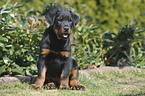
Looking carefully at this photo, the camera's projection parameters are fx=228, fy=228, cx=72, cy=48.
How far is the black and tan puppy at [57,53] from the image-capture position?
3713 millimetres

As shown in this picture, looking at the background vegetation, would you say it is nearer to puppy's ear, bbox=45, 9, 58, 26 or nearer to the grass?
the grass

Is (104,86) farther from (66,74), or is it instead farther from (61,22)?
(61,22)

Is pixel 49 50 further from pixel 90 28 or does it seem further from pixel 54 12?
pixel 90 28

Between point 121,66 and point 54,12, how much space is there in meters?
2.50

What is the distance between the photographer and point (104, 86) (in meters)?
3.95

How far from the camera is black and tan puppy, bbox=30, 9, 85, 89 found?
371 centimetres

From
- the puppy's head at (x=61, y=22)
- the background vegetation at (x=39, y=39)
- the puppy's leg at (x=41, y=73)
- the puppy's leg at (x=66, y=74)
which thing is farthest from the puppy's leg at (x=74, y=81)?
the background vegetation at (x=39, y=39)

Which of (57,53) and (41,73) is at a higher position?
(57,53)

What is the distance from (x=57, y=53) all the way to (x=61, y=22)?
52 cm

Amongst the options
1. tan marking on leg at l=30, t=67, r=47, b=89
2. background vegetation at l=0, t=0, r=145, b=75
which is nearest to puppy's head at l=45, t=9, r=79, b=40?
tan marking on leg at l=30, t=67, r=47, b=89

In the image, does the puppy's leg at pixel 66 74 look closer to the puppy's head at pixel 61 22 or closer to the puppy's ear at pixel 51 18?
the puppy's head at pixel 61 22

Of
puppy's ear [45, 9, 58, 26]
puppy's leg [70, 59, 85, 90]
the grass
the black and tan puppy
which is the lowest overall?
the grass

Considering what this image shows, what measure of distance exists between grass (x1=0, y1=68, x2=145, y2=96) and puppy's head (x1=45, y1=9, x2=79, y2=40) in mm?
913

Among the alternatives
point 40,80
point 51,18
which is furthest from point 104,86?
point 51,18
